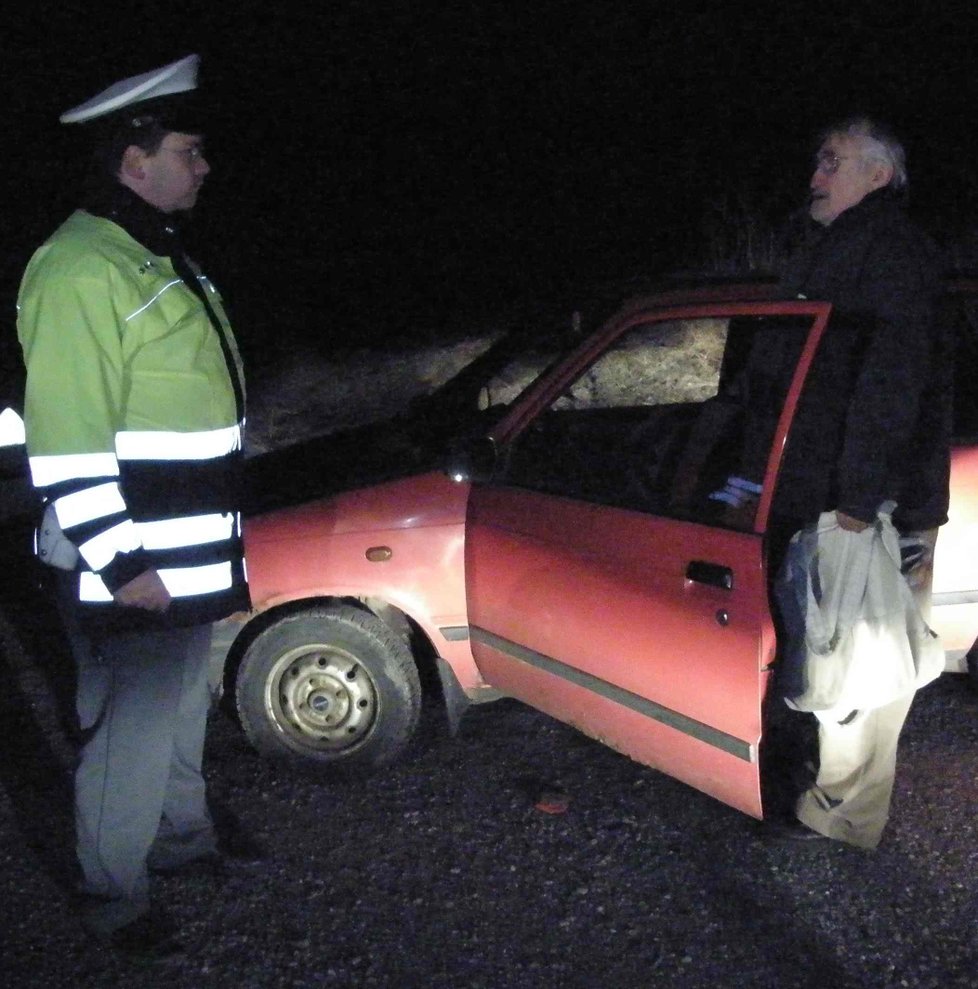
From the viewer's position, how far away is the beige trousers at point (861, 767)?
328 cm

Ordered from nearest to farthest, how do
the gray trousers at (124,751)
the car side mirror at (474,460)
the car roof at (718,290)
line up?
1. the gray trousers at (124,751)
2. the car roof at (718,290)
3. the car side mirror at (474,460)

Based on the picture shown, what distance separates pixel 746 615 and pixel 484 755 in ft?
4.96

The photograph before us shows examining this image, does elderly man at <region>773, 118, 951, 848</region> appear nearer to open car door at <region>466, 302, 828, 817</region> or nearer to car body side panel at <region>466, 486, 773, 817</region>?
open car door at <region>466, 302, 828, 817</region>

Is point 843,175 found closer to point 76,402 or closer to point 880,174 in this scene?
point 880,174

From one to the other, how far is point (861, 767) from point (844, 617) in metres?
0.56

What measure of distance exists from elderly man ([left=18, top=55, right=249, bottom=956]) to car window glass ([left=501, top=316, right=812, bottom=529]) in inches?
44.6

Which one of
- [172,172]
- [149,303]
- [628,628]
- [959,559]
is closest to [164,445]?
[149,303]

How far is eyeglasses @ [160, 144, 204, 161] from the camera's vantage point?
2.85 m

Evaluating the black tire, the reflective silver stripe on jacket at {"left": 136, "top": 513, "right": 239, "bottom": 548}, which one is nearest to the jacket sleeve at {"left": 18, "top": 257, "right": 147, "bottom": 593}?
the reflective silver stripe on jacket at {"left": 136, "top": 513, "right": 239, "bottom": 548}

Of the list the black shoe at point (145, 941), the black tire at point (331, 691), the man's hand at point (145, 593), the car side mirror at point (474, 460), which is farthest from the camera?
the black tire at point (331, 691)

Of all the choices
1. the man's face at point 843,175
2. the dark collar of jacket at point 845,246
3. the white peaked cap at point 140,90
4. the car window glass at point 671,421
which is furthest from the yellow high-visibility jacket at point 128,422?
the man's face at point 843,175

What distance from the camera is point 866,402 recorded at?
118 inches

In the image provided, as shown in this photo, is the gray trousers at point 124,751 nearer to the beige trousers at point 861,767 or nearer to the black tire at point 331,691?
the black tire at point 331,691

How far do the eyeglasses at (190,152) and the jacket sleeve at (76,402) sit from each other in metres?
0.41
